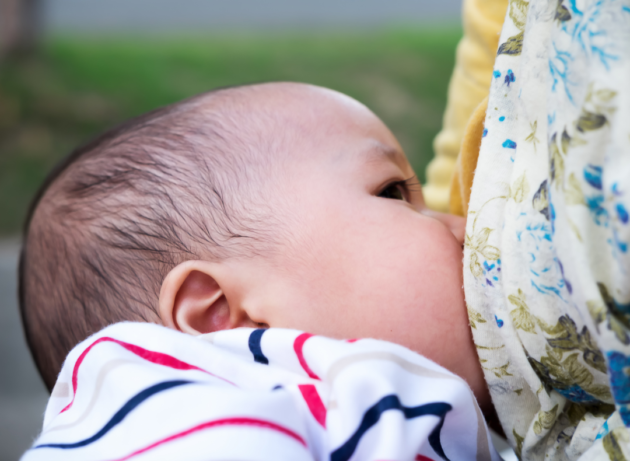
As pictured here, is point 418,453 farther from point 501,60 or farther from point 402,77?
point 402,77

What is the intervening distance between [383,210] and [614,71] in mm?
309

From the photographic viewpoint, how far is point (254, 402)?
17.6 inches

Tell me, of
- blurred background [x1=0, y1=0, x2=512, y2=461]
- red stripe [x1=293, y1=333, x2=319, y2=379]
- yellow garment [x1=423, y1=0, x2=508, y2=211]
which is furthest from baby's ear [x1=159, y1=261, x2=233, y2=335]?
blurred background [x1=0, y1=0, x2=512, y2=461]

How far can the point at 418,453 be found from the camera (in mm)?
498

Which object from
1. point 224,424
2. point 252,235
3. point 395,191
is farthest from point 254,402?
point 395,191

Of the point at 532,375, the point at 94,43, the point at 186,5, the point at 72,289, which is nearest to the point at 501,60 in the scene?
the point at 532,375

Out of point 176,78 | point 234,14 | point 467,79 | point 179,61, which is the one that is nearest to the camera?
point 467,79

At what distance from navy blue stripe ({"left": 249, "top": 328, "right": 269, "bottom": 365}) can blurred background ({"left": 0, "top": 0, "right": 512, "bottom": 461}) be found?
7.48 ft

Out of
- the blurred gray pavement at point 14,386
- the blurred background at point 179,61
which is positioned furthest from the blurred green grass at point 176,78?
the blurred gray pavement at point 14,386

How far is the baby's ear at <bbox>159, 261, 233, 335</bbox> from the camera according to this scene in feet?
2.00

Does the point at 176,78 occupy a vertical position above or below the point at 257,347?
below

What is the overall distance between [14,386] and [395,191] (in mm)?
1451

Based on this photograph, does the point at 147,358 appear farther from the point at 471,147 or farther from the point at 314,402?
the point at 471,147

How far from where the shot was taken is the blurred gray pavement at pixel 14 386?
1479 millimetres
